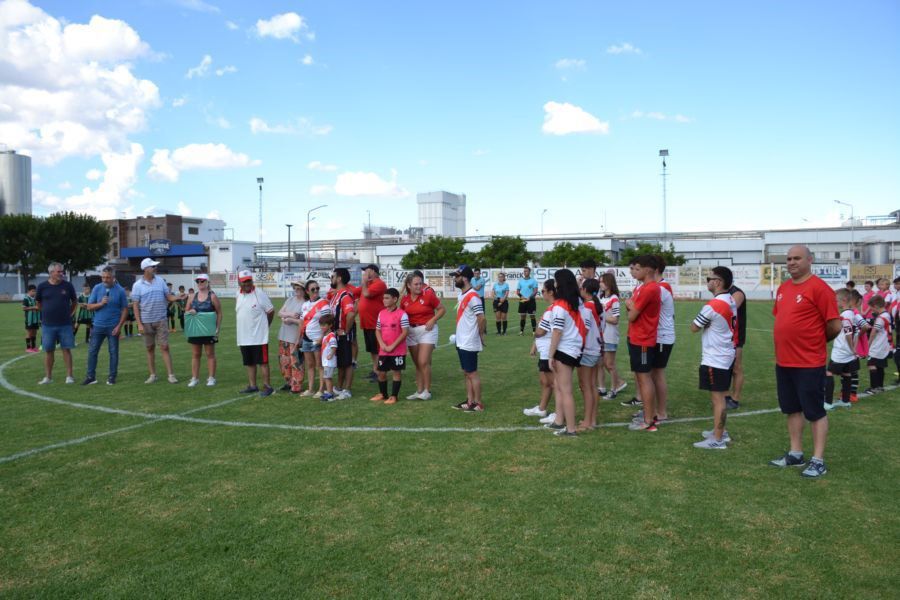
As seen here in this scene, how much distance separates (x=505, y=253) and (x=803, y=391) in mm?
63180

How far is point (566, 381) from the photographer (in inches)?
273

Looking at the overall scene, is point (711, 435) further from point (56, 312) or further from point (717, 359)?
point (56, 312)

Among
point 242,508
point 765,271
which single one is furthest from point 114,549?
point 765,271

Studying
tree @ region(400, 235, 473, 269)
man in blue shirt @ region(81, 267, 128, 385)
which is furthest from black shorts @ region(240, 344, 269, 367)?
tree @ region(400, 235, 473, 269)

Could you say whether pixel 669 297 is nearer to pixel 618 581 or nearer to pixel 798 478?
pixel 798 478

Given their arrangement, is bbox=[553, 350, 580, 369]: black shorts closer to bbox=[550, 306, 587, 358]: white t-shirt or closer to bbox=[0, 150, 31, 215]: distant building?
bbox=[550, 306, 587, 358]: white t-shirt

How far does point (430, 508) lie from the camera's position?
4.87m

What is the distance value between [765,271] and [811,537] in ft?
130

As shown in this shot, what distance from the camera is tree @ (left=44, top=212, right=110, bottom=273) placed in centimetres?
5831

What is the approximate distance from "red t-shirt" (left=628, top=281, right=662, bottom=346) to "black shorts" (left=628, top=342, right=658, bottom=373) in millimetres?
60

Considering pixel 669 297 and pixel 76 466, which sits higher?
pixel 669 297

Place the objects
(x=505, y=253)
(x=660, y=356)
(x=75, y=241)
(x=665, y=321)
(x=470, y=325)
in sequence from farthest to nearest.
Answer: (x=505, y=253) < (x=75, y=241) < (x=470, y=325) < (x=665, y=321) < (x=660, y=356)

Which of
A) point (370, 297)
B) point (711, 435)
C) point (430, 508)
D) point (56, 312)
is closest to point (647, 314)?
point (711, 435)

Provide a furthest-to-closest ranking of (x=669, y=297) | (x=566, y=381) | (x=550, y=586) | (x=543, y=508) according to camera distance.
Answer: (x=669, y=297), (x=566, y=381), (x=543, y=508), (x=550, y=586)
